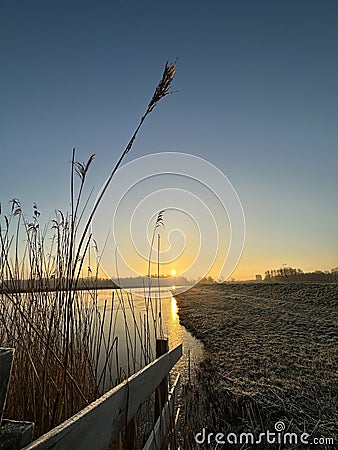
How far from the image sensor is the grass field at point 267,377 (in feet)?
12.5

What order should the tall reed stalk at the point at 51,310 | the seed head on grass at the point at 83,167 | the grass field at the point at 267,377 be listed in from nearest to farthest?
1. the tall reed stalk at the point at 51,310
2. the seed head on grass at the point at 83,167
3. the grass field at the point at 267,377

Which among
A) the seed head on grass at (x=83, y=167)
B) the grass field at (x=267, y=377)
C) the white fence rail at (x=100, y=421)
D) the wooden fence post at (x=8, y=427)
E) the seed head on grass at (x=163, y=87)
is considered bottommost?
the grass field at (x=267, y=377)

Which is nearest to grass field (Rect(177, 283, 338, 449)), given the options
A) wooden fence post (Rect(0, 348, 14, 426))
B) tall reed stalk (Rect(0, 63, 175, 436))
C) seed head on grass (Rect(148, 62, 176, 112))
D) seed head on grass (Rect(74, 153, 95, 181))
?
tall reed stalk (Rect(0, 63, 175, 436))

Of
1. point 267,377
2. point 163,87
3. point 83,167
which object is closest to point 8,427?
point 83,167

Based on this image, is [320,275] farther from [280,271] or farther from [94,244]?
[94,244]

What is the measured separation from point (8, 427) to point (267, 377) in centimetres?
568

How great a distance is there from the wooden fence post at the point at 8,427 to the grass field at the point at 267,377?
199 centimetres

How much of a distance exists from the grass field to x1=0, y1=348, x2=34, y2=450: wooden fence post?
1989 mm

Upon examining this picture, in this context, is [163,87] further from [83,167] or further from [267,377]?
[267,377]

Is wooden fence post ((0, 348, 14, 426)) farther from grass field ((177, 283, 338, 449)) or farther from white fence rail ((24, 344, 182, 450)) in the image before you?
grass field ((177, 283, 338, 449))

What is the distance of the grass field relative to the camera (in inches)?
149

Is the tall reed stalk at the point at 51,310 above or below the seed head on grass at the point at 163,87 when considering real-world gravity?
below

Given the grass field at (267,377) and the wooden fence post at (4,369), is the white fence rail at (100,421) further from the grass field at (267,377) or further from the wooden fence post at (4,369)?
the grass field at (267,377)

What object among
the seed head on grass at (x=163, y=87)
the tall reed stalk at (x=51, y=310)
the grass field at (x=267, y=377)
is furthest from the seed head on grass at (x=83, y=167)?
the grass field at (x=267, y=377)
